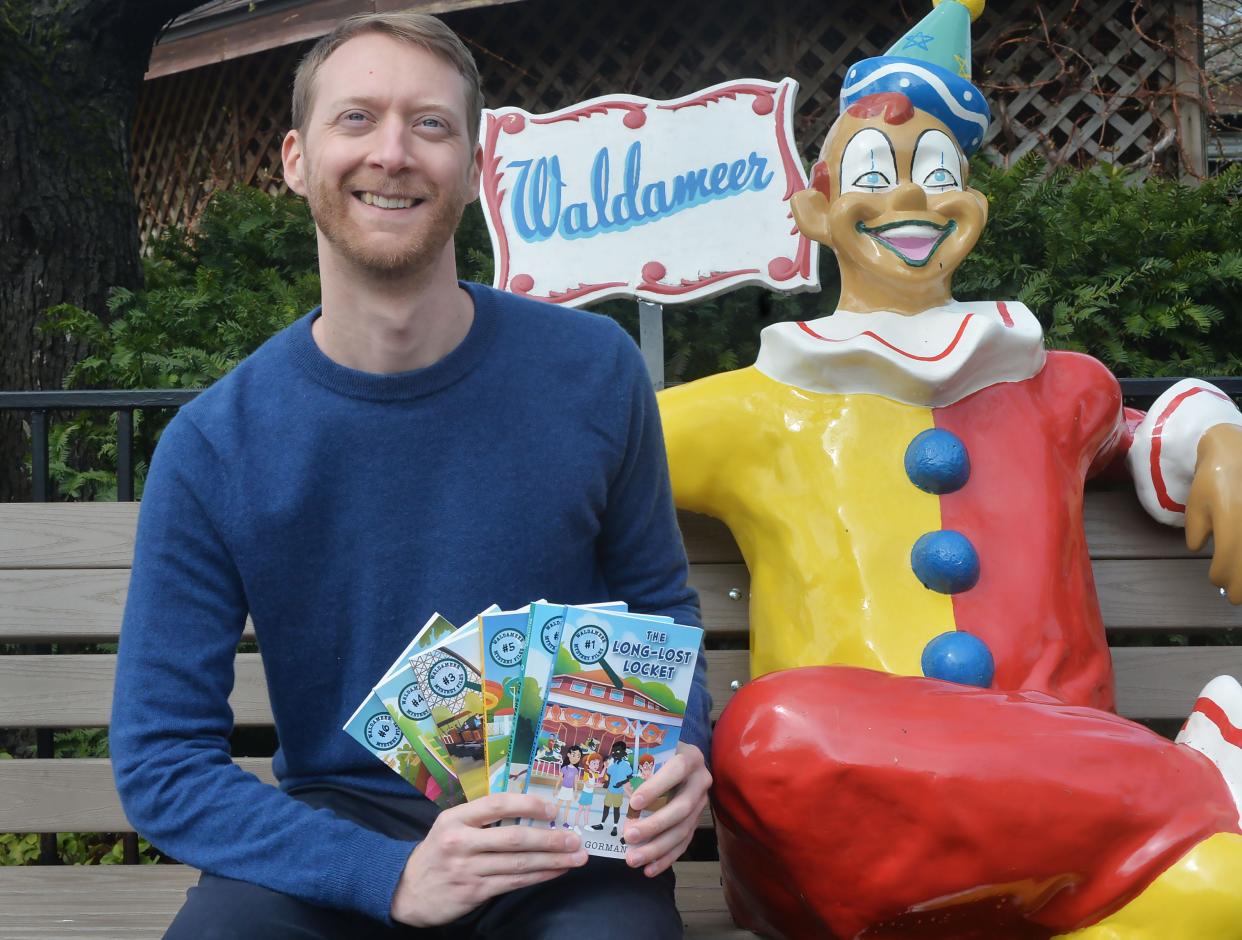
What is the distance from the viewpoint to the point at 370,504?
5.53 ft

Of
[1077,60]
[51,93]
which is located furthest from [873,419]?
[1077,60]

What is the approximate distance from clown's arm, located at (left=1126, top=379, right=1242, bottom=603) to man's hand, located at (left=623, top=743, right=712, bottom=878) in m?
1.05

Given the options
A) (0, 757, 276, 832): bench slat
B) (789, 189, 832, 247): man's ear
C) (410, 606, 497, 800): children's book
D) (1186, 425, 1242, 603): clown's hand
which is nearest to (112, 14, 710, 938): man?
(410, 606, 497, 800): children's book

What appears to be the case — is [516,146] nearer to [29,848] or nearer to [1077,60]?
[29,848]

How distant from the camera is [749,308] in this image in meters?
3.95

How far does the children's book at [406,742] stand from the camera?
4.88 feet

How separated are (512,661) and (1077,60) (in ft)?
18.0

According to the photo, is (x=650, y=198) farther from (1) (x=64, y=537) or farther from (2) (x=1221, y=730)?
(2) (x=1221, y=730)

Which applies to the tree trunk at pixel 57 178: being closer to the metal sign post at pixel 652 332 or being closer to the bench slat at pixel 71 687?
the bench slat at pixel 71 687

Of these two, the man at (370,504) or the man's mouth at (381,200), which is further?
the man's mouth at (381,200)

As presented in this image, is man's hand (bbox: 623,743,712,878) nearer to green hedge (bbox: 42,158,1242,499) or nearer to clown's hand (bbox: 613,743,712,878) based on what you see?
clown's hand (bbox: 613,743,712,878)

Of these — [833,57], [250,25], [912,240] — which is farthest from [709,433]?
[250,25]

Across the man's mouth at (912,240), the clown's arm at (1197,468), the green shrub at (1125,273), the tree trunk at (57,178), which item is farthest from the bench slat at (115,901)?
the green shrub at (1125,273)

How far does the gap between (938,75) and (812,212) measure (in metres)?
0.31
